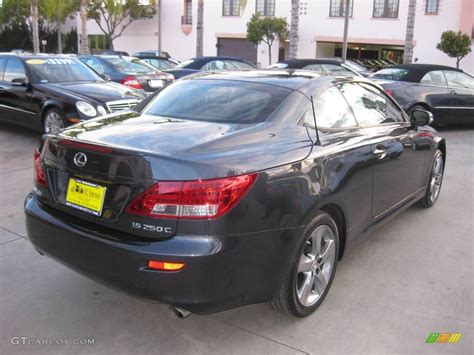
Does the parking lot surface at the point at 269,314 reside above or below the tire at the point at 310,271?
below

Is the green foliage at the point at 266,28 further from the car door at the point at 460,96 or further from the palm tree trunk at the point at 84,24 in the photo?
the car door at the point at 460,96

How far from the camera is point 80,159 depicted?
275 centimetres

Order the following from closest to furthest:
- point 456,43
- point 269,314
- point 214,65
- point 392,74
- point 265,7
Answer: point 269,314 < point 392,74 < point 214,65 < point 456,43 < point 265,7

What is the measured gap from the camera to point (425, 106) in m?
10.3

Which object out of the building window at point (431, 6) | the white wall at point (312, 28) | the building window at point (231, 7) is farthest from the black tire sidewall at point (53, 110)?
the building window at point (231, 7)

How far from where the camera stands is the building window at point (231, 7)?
134 feet

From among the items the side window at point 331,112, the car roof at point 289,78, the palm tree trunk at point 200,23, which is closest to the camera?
the side window at point 331,112

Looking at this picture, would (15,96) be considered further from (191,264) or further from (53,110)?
(191,264)

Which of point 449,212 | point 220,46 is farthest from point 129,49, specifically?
point 449,212

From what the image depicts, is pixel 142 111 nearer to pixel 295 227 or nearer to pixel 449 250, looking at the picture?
pixel 295 227

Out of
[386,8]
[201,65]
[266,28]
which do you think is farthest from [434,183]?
[266,28]

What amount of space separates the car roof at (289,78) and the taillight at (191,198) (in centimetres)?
Answer: 126

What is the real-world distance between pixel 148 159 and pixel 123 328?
1.15m

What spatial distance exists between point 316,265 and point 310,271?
8 centimetres
